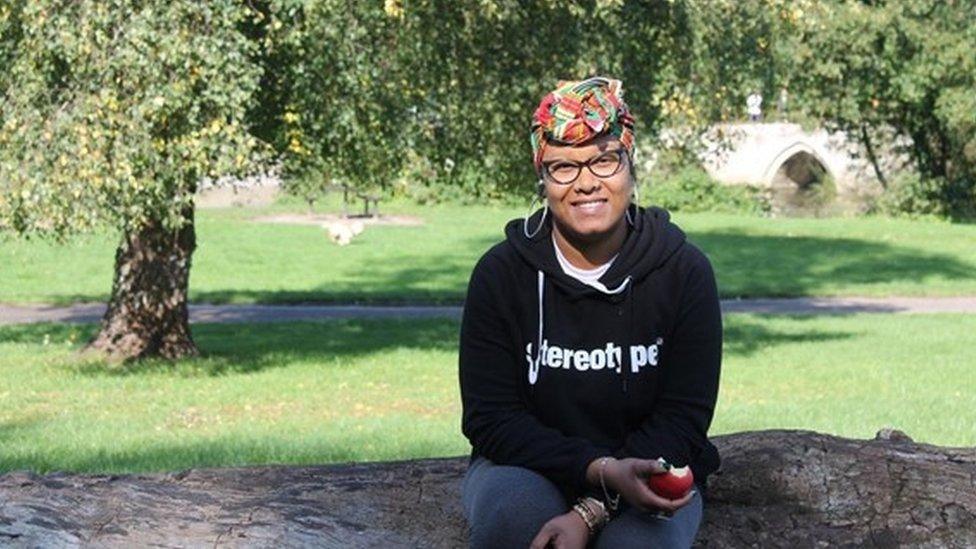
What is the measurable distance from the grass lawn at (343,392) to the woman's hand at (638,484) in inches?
214

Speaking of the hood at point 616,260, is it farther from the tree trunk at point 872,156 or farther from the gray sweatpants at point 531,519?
the tree trunk at point 872,156

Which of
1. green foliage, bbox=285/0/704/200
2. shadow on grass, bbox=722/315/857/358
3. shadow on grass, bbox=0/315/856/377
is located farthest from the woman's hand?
shadow on grass, bbox=722/315/857/358

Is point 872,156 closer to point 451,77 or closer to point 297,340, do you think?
point 297,340

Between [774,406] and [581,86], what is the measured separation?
8.74 meters

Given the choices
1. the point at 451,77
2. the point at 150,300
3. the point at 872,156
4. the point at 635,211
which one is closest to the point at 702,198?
the point at 872,156

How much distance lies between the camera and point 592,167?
418 centimetres

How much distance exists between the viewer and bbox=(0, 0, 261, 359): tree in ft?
39.2

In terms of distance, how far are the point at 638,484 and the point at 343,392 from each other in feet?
32.1

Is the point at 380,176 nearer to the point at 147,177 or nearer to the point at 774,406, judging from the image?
the point at 147,177

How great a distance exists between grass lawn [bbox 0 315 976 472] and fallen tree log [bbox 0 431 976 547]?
461cm

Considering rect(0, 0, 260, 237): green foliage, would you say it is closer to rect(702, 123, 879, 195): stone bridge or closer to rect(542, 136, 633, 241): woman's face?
rect(542, 136, 633, 241): woman's face

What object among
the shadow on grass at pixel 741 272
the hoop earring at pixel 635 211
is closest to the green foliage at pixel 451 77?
the shadow on grass at pixel 741 272

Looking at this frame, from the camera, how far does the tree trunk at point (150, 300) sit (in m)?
14.7

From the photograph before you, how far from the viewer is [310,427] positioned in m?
11.4
